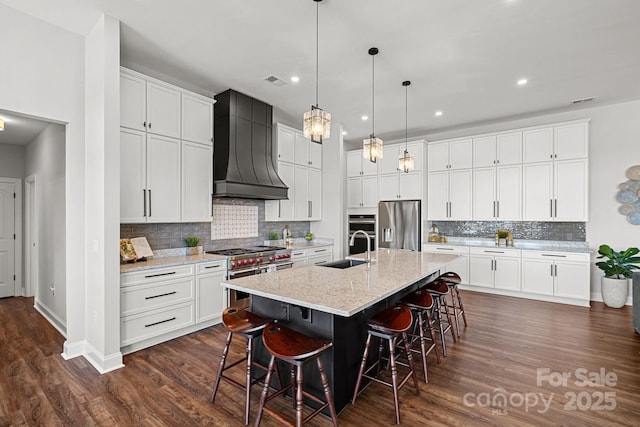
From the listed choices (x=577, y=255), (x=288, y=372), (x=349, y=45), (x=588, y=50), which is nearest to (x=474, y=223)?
(x=577, y=255)

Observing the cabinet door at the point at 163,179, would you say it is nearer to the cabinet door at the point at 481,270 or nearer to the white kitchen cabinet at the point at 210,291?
the white kitchen cabinet at the point at 210,291

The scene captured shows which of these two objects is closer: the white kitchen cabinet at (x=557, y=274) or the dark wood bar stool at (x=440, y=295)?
the dark wood bar stool at (x=440, y=295)

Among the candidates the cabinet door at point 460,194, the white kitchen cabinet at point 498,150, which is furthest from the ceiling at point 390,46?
the cabinet door at point 460,194

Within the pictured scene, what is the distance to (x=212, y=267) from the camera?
152 inches

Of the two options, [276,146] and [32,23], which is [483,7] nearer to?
[276,146]

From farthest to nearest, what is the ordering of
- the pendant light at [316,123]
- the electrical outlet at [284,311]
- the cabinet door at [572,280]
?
the cabinet door at [572,280] → the pendant light at [316,123] → the electrical outlet at [284,311]

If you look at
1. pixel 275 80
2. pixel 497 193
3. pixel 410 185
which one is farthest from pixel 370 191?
pixel 275 80

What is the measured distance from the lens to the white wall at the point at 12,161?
509cm

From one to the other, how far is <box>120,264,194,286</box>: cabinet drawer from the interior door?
3.80 meters

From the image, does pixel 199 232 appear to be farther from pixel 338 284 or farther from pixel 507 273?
pixel 507 273

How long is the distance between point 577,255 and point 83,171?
6497 mm

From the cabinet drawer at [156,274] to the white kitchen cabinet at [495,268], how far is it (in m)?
4.67

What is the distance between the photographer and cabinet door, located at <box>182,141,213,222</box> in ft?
12.7

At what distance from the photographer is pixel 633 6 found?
2.63 metres
